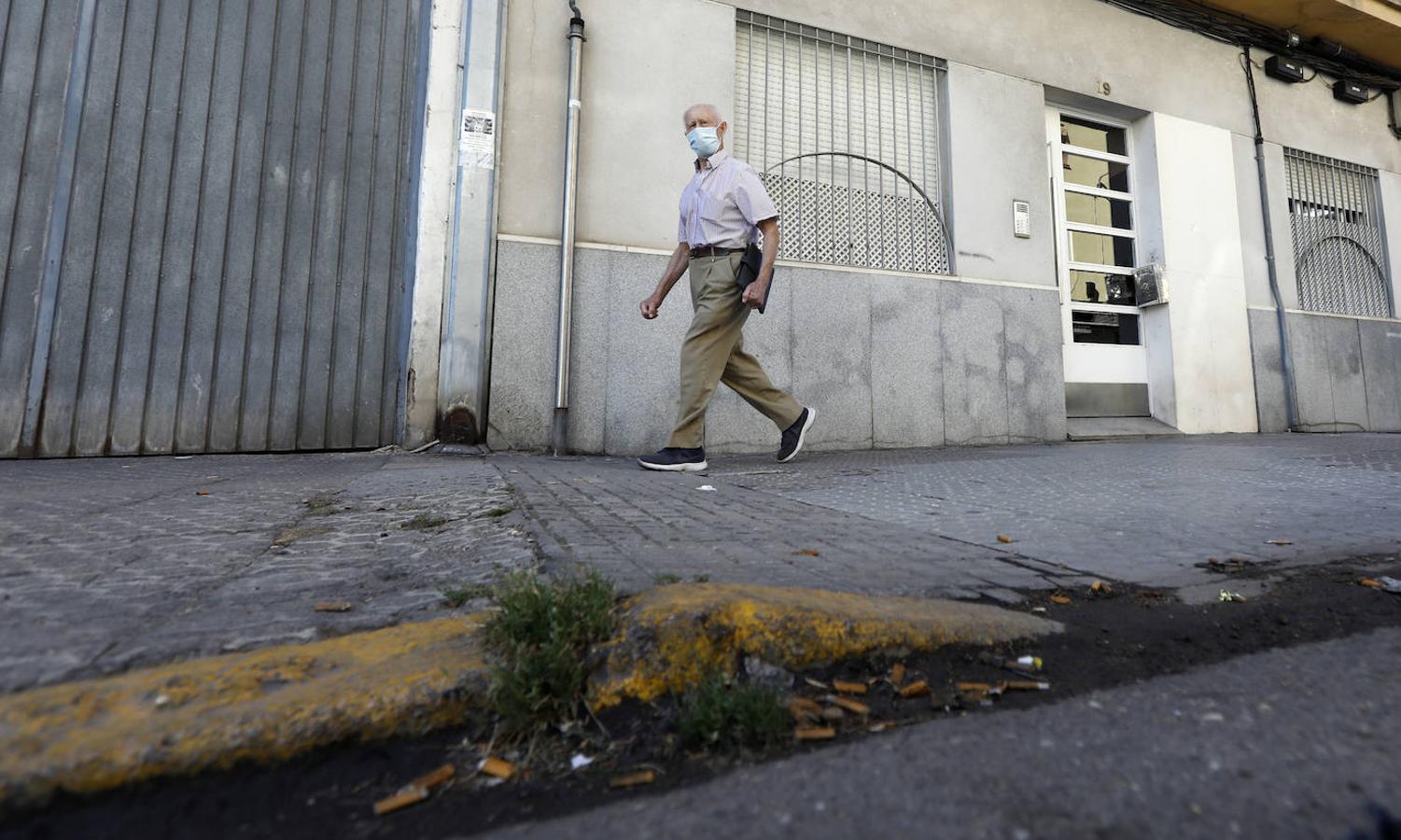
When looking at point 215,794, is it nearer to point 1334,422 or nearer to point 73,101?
point 73,101

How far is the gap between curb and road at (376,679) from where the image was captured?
776 mm

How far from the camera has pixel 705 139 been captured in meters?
3.91

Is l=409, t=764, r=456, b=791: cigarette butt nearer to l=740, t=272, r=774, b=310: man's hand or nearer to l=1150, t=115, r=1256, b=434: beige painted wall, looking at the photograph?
l=740, t=272, r=774, b=310: man's hand

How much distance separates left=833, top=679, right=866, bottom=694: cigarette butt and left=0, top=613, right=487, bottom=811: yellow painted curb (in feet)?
1.70

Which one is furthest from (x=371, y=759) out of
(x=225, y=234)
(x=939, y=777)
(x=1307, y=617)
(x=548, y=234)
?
(x=225, y=234)

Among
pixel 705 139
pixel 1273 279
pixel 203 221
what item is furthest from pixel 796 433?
pixel 1273 279

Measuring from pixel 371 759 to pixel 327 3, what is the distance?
5.41 meters

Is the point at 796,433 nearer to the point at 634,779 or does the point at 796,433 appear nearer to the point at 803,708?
the point at 803,708

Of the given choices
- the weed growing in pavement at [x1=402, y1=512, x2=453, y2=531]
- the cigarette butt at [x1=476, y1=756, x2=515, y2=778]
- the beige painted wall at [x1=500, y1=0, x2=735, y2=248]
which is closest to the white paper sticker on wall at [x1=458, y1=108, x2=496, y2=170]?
the beige painted wall at [x1=500, y1=0, x2=735, y2=248]

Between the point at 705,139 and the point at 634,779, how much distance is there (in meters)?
3.71

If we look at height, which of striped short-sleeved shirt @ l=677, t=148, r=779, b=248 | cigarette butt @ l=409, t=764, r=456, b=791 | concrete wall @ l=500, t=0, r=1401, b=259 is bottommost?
cigarette butt @ l=409, t=764, r=456, b=791

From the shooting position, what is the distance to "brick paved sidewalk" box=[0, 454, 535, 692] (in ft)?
3.52

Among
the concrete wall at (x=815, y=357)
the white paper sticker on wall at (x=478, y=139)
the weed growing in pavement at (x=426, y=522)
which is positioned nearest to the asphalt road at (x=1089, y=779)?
the weed growing in pavement at (x=426, y=522)

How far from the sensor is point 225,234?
4316 mm
